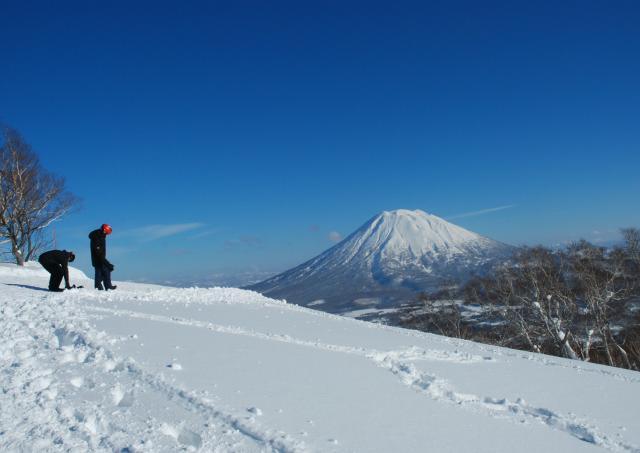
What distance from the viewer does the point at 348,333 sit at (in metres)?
11.6

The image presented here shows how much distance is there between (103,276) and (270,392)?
11.1 meters

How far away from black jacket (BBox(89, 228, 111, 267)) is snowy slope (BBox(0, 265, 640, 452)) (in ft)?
11.3

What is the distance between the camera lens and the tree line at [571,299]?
2278cm

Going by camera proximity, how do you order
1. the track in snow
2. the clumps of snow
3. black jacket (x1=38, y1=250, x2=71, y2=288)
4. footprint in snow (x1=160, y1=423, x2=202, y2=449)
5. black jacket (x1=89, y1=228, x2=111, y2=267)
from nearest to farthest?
footprint in snow (x1=160, y1=423, x2=202, y2=449) → the track in snow → black jacket (x1=38, y1=250, x2=71, y2=288) → black jacket (x1=89, y1=228, x2=111, y2=267) → the clumps of snow

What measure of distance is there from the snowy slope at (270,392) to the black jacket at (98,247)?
3435 mm

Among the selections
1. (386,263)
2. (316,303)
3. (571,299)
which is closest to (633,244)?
(571,299)

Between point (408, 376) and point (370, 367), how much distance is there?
2.25 ft

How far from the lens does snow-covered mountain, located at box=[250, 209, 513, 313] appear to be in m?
119

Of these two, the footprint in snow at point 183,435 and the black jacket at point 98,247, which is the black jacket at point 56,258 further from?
the footprint in snow at point 183,435

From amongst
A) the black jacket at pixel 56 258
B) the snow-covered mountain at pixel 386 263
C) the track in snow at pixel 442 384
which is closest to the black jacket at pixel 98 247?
the black jacket at pixel 56 258

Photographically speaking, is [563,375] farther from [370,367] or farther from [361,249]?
[361,249]

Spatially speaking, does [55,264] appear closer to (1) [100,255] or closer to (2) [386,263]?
(1) [100,255]

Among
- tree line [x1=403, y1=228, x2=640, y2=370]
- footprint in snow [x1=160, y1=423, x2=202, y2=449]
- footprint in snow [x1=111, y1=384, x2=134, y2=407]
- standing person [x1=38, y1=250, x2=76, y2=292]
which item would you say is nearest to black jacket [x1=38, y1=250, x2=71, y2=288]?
standing person [x1=38, y1=250, x2=76, y2=292]

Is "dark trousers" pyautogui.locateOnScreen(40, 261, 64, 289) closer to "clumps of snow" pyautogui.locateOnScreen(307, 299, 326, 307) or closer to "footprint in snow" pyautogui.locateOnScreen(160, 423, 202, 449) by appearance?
"footprint in snow" pyautogui.locateOnScreen(160, 423, 202, 449)
